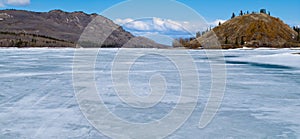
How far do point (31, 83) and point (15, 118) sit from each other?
5182mm

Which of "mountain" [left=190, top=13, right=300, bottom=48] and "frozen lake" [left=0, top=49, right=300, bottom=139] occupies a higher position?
"mountain" [left=190, top=13, right=300, bottom=48]

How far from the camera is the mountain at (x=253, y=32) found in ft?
462

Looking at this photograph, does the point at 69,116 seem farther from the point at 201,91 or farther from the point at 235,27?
the point at 235,27

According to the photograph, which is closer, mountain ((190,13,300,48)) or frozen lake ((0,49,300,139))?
frozen lake ((0,49,300,139))

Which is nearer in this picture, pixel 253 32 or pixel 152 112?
pixel 152 112

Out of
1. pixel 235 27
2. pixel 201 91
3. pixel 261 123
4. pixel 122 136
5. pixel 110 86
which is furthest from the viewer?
pixel 235 27

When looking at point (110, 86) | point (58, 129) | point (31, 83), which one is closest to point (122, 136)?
point (58, 129)

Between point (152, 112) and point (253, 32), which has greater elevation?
point (253, 32)

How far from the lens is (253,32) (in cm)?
14900

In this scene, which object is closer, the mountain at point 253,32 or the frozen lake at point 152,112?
the frozen lake at point 152,112

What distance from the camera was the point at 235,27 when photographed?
162250 mm

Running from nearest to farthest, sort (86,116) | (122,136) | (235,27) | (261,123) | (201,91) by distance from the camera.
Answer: (122,136) < (261,123) < (86,116) < (201,91) < (235,27)

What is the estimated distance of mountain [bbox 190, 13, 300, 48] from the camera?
5541 inches

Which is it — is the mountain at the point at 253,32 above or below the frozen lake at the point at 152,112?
above
